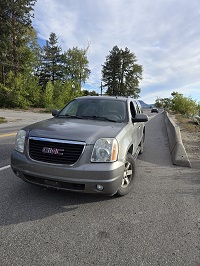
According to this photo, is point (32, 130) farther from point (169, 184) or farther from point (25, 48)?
point (25, 48)

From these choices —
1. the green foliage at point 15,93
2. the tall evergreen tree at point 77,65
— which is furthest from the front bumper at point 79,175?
the tall evergreen tree at point 77,65

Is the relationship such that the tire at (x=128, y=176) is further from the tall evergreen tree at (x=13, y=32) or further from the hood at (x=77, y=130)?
the tall evergreen tree at (x=13, y=32)

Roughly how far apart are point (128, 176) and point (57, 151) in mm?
1475

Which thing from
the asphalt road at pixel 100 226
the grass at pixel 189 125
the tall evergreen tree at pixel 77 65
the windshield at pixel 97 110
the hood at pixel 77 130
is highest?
the tall evergreen tree at pixel 77 65

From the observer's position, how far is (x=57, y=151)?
9.73ft

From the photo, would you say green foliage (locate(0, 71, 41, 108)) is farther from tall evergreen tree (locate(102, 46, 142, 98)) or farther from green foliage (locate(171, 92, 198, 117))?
tall evergreen tree (locate(102, 46, 142, 98))

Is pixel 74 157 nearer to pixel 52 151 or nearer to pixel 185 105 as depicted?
pixel 52 151

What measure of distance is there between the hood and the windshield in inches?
17.9

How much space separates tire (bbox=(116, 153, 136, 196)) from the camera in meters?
3.49

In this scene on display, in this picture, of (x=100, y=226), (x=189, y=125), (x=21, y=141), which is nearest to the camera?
(x=100, y=226)

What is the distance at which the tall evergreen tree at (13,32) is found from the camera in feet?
103

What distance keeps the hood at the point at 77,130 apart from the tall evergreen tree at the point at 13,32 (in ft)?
105

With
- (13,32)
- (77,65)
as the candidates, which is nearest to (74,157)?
(13,32)

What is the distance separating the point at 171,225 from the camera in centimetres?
279
